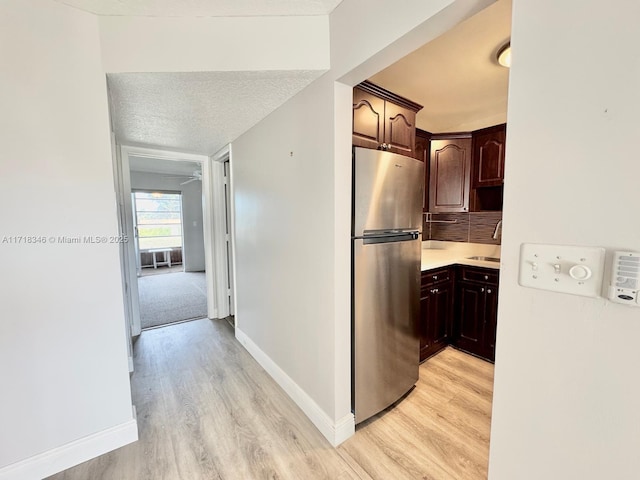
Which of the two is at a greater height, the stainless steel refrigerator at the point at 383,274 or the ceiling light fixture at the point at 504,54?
the ceiling light fixture at the point at 504,54

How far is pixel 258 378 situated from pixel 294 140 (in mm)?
2015

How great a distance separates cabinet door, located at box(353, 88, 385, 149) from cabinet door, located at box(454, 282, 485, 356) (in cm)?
167

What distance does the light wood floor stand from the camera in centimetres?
149

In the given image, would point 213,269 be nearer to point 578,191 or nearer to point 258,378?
point 258,378

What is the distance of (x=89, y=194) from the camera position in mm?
1538

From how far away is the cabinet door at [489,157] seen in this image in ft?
8.49

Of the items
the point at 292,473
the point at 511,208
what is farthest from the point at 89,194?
the point at 511,208

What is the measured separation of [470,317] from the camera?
8.38ft

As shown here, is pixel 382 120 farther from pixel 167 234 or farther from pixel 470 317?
pixel 167 234

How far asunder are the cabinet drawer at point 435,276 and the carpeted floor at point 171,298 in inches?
124

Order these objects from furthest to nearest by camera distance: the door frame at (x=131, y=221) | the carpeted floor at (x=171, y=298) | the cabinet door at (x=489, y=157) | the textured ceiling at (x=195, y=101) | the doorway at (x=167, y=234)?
1. the doorway at (x=167, y=234)
2. the carpeted floor at (x=171, y=298)
3. the door frame at (x=131, y=221)
4. the cabinet door at (x=489, y=157)
5. the textured ceiling at (x=195, y=101)

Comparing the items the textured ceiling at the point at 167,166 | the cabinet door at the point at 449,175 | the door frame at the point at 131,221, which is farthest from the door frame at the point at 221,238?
the cabinet door at the point at 449,175

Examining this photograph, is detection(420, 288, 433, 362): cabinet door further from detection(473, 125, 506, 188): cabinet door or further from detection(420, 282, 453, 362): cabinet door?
detection(473, 125, 506, 188): cabinet door

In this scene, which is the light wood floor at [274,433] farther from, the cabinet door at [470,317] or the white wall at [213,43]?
the white wall at [213,43]
